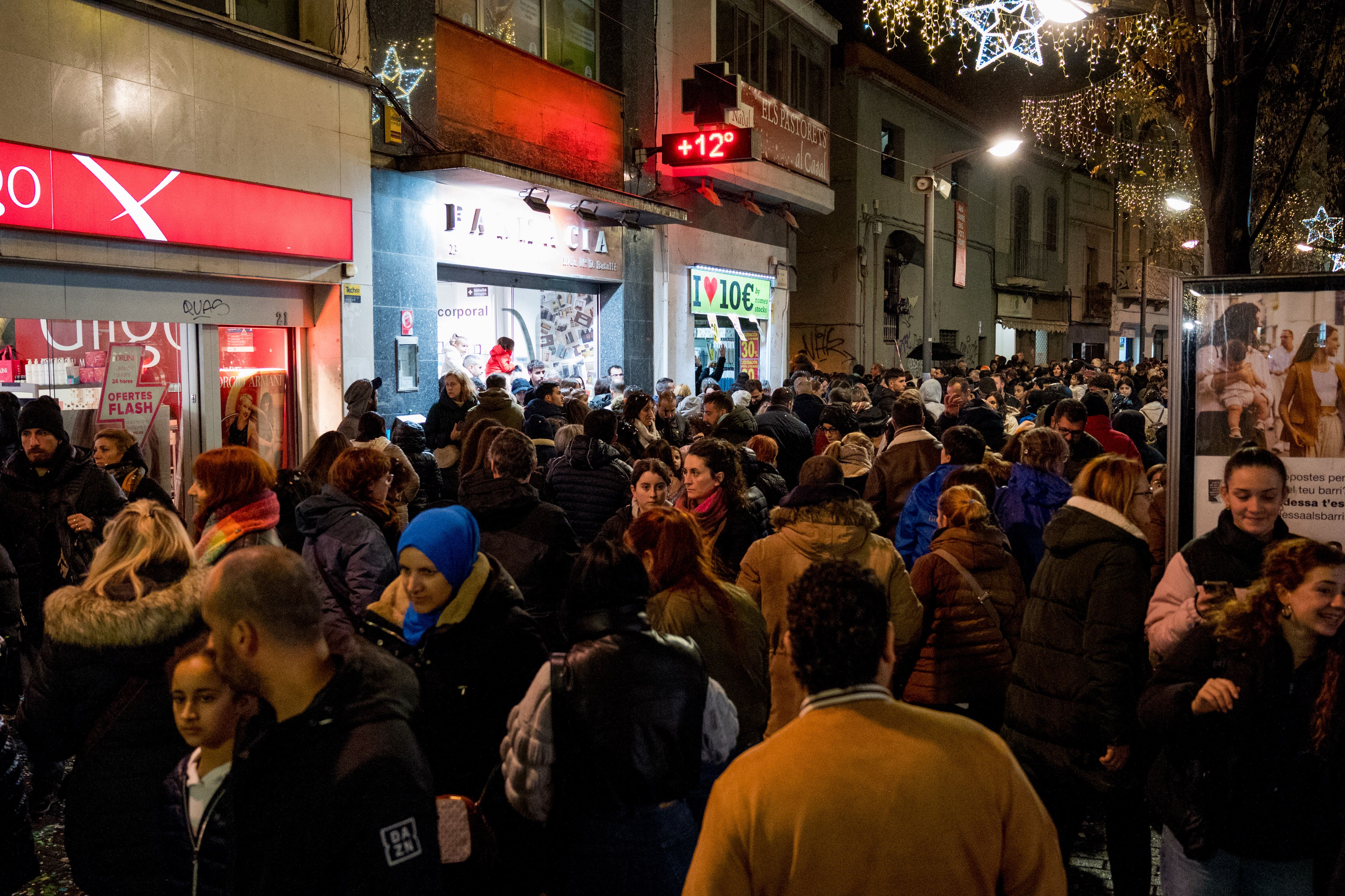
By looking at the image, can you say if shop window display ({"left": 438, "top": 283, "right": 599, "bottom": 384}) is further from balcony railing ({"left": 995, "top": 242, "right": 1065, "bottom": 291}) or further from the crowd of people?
balcony railing ({"left": 995, "top": 242, "right": 1065, "bottom": 291})

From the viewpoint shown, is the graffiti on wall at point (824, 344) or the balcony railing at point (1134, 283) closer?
the graffiti on wall at point (824, 344)

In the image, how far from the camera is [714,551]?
5.64m

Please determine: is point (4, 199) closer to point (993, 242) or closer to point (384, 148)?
point (384, 148)

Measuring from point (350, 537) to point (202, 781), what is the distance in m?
2.29

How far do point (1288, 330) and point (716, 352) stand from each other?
17.2 metres

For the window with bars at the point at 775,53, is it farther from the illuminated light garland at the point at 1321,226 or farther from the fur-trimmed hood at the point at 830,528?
the fur-trimmed hood at the point at 830,528

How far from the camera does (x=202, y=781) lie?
2.75m

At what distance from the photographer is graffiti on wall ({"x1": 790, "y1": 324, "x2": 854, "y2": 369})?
28125mm

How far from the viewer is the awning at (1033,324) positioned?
3822 cm

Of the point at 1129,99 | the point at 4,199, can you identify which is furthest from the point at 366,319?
the point at 1129,99

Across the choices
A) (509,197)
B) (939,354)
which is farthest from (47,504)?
(939,354)

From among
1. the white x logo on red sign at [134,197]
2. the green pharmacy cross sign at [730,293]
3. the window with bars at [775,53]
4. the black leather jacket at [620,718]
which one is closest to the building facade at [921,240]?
the window with bars at [775,53]

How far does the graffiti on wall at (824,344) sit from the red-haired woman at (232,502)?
2374 cm

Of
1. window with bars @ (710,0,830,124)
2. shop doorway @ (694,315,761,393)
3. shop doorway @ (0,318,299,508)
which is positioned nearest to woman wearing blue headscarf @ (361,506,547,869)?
shop doorway @ (0,318,299,508)
